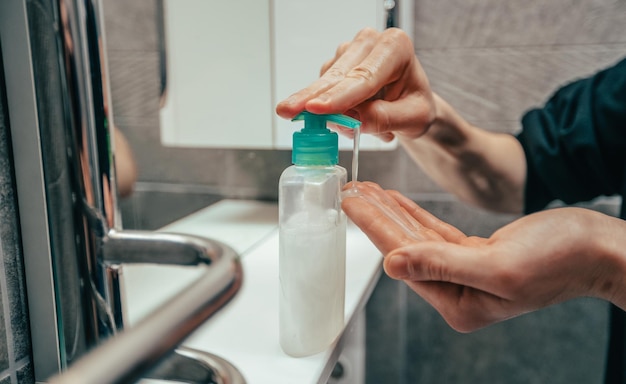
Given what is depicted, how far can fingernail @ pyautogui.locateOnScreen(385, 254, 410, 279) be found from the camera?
392 mm

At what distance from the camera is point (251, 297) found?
0.67m

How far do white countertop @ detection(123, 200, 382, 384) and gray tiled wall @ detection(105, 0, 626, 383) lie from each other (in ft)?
0.39

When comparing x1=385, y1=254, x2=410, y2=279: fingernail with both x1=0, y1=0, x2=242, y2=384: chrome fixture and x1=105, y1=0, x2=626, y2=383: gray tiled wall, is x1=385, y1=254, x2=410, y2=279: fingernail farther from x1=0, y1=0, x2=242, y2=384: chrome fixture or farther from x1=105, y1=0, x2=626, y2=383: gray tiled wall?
x1=105, y1=0, x2=626, y2=383: gray tiled wall

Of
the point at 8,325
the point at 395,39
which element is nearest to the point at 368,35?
the point at 395,39

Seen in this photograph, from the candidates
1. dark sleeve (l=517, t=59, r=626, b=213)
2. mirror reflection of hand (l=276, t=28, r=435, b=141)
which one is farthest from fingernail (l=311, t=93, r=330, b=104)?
dark sleeve (l=517, t=59, r=626, b=213)

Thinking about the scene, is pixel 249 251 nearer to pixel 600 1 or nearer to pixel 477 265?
pixel 477 265

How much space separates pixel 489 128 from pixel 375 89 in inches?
22.2

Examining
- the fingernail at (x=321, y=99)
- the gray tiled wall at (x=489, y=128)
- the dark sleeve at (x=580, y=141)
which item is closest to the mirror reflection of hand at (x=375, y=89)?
the fingernail at (x=321, y=99)

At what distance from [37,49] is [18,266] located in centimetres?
18

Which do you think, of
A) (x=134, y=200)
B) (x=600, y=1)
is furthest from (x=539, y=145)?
(x=134, y=200)

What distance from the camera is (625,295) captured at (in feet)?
1.54

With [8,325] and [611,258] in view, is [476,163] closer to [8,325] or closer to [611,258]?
[611,258]

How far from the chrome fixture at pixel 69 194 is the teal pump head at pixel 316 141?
0.14 metres

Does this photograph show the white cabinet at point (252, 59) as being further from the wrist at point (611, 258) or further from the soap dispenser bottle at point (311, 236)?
the wrist at point (611, 258)
